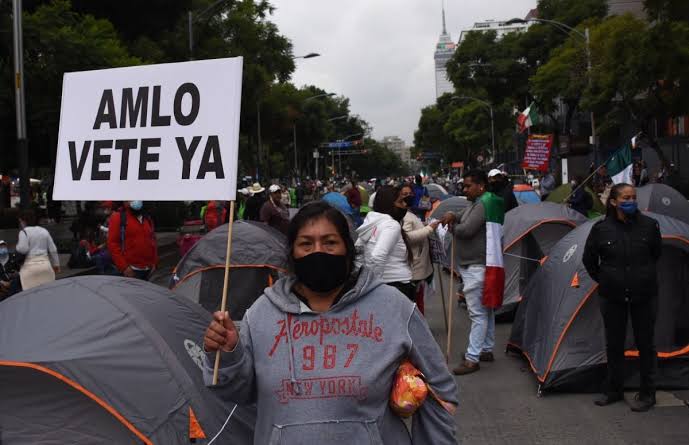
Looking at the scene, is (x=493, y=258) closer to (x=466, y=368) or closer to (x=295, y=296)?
(x=466, y=368)

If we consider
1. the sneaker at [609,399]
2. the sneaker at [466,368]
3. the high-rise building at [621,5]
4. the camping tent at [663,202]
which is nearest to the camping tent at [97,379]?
the sneaker at [609,399]

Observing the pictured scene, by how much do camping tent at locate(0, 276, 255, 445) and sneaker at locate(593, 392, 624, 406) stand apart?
3.32m

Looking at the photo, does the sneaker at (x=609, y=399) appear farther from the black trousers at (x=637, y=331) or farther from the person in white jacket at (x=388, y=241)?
the person in white jacket at (x=388, y=241)

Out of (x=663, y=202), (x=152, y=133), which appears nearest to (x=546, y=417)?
(x=152, y=133)

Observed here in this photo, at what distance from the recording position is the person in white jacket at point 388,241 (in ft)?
23.0

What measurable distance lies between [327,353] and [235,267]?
609cm

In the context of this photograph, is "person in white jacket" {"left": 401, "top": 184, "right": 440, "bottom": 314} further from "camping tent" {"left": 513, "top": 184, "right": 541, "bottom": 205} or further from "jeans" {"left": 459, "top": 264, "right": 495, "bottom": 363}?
"camping tent" {"left": 513, "top": 184, "right": 541, "bottom": 205}

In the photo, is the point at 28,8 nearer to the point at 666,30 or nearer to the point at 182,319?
the point at 666,30

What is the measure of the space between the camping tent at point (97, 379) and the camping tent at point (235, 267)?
394 centimetres

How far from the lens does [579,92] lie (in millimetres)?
33281

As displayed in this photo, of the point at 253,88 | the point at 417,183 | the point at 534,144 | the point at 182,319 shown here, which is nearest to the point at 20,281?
the point at 182,319

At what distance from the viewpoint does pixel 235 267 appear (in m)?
8.62

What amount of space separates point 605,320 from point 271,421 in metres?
4.41

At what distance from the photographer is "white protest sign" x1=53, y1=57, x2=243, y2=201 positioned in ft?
11.6
